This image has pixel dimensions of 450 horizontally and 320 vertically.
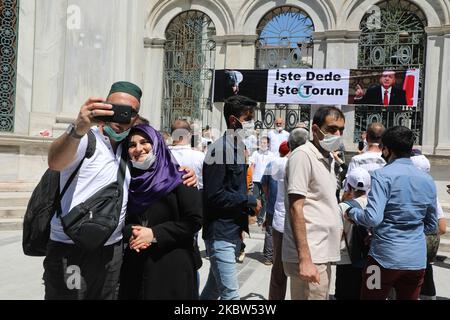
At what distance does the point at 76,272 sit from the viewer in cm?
217

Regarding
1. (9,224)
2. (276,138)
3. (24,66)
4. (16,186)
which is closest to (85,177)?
(9,224)

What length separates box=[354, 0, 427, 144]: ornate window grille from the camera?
11.8m

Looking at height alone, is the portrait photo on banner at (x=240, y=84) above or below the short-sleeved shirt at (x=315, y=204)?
above

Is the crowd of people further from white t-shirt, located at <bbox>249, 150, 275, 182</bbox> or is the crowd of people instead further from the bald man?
the bald man

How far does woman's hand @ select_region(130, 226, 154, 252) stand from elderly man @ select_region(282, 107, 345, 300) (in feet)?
3.22

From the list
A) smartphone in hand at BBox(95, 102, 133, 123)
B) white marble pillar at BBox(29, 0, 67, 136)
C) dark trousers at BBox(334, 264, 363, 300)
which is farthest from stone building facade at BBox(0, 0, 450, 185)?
smartphone in hand at BBox(95, 102, 133, 123)

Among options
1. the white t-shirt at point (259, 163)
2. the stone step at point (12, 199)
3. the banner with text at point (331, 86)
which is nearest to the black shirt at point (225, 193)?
the white t-shirt at point (259, 163)

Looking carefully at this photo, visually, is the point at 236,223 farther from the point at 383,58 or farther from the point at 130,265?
the point at 383,58

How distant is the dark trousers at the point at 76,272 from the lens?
2.17m

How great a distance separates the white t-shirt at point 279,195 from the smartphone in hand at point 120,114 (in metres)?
2.88

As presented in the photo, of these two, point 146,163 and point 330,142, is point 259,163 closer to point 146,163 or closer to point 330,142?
point 330,142

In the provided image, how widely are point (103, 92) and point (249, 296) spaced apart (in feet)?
22.8

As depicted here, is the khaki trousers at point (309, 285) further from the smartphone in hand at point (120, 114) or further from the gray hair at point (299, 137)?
the gray hair at point (299, 137)

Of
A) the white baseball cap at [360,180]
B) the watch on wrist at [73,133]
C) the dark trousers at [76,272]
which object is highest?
the watch on wrist at [73,133]
